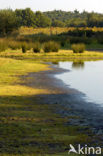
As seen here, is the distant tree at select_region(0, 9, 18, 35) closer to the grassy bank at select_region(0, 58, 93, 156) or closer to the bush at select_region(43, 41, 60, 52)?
the bush at select_region(43, 41, 60, 52)

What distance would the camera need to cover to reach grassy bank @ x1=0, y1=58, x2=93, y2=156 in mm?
5434

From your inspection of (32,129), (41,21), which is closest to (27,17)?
(41,21)

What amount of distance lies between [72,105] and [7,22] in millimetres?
49138

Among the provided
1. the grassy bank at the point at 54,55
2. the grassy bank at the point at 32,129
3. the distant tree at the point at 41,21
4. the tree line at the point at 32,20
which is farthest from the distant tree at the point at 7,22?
the distant tree at the point at 41,21

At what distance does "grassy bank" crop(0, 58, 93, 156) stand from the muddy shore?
27 centimetres

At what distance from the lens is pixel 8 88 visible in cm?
1216

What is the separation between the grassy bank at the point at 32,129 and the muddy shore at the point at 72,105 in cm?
27

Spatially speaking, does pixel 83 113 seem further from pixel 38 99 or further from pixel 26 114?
pixel 38 99

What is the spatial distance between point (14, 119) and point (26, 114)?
0.63m

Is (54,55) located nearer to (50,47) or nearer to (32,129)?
(50,47)

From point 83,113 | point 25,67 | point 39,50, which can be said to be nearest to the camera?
point 83,113

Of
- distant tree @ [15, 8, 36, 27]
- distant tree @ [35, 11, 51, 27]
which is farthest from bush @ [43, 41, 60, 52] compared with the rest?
distant tree @ [35, 11, 51, 27]

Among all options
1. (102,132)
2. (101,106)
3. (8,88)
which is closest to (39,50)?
(8,88)

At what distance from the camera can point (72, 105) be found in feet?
32.0
